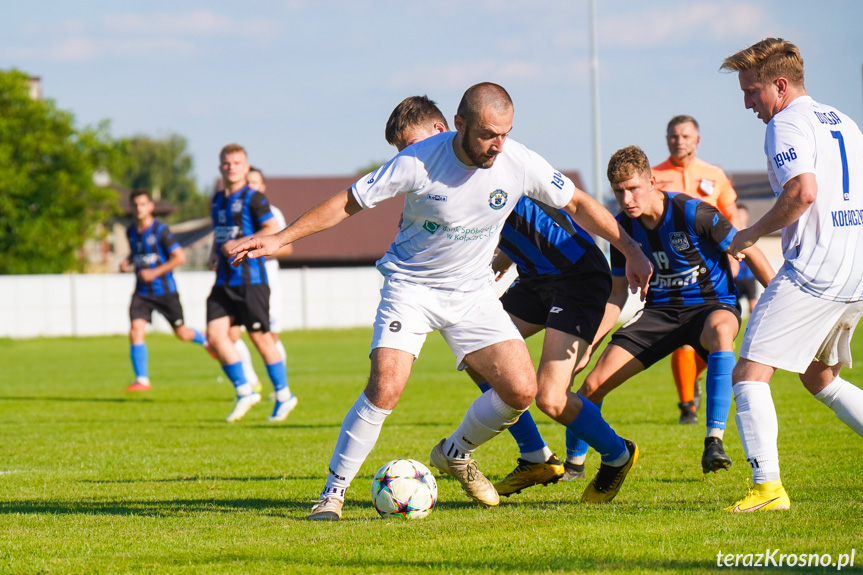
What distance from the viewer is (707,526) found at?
440 centimetres

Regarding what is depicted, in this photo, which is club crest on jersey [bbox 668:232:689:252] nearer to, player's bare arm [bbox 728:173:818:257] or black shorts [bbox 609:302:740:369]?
black shorts [bbox 609:302:740:369]

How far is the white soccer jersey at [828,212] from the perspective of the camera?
15.0 ft

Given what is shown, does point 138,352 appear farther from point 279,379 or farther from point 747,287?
point 747,287

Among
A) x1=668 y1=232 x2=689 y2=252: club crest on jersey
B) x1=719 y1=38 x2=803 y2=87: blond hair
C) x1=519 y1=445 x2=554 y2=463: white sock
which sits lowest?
x1=519 y1=445 x2=554 y2=463: white sock

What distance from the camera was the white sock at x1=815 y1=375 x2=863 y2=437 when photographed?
497cm

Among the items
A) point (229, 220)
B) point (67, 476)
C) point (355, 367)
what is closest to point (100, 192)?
point (355, 367)

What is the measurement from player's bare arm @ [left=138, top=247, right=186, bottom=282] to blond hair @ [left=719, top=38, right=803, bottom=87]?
8831 millimetres

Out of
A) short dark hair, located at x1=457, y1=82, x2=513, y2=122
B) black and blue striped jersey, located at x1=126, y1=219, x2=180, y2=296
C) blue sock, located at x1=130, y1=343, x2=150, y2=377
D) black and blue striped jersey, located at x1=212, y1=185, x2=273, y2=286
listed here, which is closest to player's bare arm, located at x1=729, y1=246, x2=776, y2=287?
short dark hair, located at x1=457, y1=82, x2=513, y2=122

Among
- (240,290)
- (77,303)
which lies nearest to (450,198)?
(240,290)

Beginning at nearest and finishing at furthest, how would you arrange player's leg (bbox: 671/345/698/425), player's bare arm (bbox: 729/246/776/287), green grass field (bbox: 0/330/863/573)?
green grass field (bbox: 0/330/863/573)
player's bare arm (bbox: 729/246/776/287)
player's leg (bbox: 671/345/698/425)

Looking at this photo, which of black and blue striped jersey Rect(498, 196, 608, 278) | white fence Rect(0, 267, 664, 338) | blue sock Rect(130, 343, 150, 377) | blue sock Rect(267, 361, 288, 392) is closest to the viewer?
black and blue striped jersey Rect(498, 196, 608, 278)

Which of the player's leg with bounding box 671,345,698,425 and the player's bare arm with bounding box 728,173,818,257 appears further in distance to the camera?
the player's leg with bounding box 671,345,698,425

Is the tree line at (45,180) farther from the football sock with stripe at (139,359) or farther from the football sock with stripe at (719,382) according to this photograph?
the football sock with stripe at (719,382)

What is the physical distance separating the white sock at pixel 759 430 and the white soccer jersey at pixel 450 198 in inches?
51.3
